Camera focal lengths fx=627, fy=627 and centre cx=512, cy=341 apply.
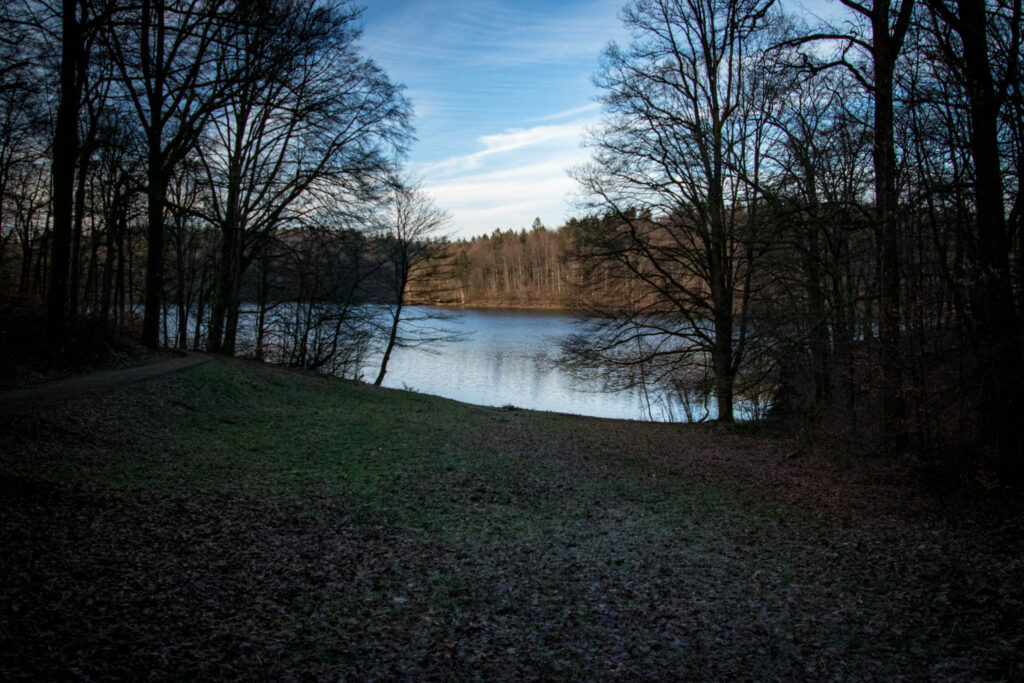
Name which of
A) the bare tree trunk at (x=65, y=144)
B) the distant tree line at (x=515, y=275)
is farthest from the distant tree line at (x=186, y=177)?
the distant tree line at (x=515, y=275)

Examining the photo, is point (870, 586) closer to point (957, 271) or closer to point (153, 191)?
point (957, 271)

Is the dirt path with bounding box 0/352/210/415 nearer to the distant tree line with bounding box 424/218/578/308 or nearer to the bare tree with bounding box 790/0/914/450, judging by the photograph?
the bare tree with bounding box 790/0/914/450

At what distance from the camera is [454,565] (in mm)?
5699

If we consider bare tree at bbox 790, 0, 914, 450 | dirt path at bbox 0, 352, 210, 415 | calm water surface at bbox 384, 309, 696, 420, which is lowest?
calm water surface at bbox 384, 309, 696, 420

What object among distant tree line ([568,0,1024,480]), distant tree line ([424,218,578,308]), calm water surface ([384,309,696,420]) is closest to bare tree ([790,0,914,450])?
distant tree line ([568,0,1024,480])

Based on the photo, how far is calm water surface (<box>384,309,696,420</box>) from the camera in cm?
2477

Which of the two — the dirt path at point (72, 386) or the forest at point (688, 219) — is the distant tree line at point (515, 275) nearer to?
the forest at point (688, 219)

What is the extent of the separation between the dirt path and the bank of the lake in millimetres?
390

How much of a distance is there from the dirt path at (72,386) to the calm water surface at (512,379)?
10.4 metres

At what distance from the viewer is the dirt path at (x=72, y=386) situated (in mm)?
8562

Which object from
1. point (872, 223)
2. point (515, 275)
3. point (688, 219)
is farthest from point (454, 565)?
point (515, 275)

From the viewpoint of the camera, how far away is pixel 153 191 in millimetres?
14641

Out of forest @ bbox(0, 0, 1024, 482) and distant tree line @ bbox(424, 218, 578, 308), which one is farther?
distant tree line @ bbox(424, 218, 578, 308)

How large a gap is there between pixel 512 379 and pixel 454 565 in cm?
2451
